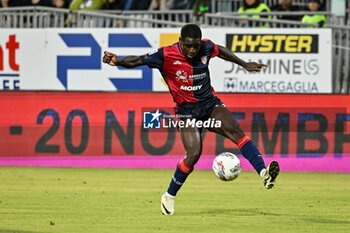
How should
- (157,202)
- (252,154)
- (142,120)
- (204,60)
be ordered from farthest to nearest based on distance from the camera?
(142,120) < (157,202) < (204,60) < (252,154)

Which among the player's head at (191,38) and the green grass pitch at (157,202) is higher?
the player's head at (191,38)

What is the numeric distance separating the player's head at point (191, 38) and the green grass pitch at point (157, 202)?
2025 millimetres

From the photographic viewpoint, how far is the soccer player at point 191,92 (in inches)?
Result: 535

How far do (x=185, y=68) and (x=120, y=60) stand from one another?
827mm

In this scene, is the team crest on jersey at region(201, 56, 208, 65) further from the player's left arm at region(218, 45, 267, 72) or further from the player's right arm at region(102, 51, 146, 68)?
the player's right arm at region(102, 51, 146, 68)

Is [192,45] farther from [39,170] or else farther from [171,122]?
[39,170]

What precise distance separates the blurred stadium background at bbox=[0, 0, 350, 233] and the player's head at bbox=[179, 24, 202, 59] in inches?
79.6

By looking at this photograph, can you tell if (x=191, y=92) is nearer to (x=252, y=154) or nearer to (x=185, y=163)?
(x=185, y=163)

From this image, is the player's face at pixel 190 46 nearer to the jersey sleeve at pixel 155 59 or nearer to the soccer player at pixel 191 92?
the soccer player at pixel 191 92

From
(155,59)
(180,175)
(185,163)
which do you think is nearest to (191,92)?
(155,59)

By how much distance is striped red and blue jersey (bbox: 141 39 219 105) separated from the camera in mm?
13828

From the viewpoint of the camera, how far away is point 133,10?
25500 millimetres

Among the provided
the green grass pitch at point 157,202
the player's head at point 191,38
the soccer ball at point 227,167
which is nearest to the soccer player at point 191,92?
the player's head at point 191,38

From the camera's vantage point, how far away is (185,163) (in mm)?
13617
